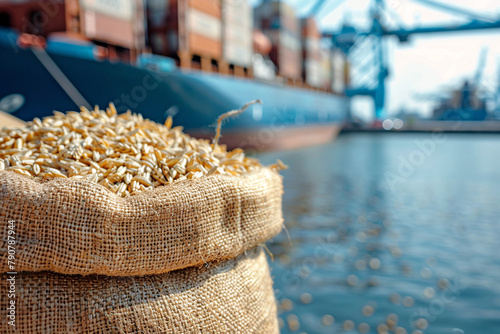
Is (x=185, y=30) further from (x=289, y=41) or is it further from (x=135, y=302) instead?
(x=135, y=302)

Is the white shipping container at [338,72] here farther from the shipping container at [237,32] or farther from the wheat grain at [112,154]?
the wheat grain at [112,154]

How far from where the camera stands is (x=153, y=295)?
1451 mm

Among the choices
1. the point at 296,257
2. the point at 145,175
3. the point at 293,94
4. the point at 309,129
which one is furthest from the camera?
the point at 309,129

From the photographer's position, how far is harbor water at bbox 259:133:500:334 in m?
4.37

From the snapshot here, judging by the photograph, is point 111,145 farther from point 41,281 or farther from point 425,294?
point 425,294

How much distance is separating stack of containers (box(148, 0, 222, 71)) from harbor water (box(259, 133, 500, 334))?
8185 millimetres

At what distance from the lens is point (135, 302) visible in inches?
55.6

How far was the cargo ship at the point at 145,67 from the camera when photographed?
10469 mm

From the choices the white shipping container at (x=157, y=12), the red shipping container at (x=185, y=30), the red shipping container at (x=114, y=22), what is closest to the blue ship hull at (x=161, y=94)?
the red shipping container at (x=114, y=22)

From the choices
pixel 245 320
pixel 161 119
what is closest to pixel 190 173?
pixel 245 320

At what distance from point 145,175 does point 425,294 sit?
426cm

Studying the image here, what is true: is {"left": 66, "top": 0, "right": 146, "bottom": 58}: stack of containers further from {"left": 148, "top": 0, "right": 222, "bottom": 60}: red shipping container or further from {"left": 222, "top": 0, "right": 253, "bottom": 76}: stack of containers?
{"left": 222, "top": 0, "right": 253, "bottom": 76}: stack of containers

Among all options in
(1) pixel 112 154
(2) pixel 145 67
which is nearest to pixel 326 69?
(2) pixel 145 67

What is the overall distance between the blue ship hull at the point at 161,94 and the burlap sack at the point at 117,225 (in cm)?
183
